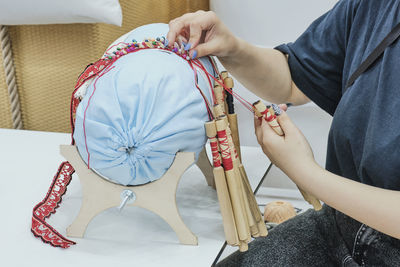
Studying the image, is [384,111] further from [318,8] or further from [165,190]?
[318,8]

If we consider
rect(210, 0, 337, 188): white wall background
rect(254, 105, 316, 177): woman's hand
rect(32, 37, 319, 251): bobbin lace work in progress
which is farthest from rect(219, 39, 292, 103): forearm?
rect(210, 0, 337, 188): white wall background

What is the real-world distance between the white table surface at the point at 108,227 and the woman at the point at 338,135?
4.2 inches

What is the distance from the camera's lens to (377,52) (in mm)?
725

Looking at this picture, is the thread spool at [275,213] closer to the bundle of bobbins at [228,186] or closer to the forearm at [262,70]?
the forearm at [262,70]

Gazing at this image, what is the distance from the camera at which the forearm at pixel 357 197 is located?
626 mm

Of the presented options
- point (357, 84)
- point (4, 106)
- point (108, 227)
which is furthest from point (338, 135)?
point (4, 106)

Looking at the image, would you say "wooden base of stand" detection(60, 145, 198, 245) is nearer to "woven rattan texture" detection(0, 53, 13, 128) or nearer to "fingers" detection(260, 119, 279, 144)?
"fingers" detection(260, 119, 279, 144)

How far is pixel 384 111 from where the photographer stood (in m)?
0.68

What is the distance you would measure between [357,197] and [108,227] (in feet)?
1.35

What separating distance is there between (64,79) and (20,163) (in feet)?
1.01

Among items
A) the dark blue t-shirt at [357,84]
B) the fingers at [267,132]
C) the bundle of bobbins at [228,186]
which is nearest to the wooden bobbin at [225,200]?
the bundle of bobbins at [228,186]

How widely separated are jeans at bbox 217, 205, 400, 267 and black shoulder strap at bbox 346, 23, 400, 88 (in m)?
0.25

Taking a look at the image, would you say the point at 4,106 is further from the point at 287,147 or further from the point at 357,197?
the point at 357,197

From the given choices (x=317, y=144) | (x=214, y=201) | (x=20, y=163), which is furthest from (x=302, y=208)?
(x=20, y=163)
